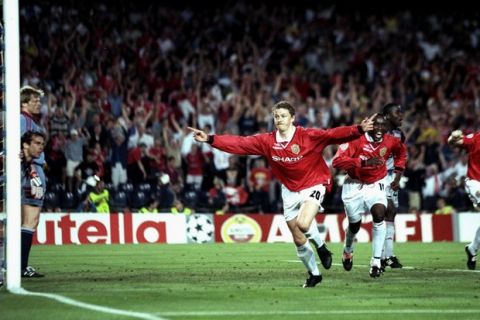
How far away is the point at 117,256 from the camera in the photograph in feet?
67.2

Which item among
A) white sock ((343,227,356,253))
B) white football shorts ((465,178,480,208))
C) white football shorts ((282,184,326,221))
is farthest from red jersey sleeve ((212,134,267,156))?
white football shorts ((465,178,480,208))

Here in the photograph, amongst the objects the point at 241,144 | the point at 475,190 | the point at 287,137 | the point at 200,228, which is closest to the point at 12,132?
the point at 241,144

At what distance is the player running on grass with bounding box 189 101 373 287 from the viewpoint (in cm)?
1376

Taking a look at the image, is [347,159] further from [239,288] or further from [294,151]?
[239,288]

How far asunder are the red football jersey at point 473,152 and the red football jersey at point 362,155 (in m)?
1.33

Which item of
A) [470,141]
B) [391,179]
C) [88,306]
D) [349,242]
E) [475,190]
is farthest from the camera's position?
[391,179]

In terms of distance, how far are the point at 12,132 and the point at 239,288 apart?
10.6 feet

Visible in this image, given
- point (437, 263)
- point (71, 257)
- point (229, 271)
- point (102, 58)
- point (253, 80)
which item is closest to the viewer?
point (229, 271)

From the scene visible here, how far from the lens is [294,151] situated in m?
13.9

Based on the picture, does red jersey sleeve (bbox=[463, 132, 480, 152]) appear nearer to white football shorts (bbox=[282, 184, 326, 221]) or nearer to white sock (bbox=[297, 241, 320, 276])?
white football shorts (bbox=[282, 184, 326, 221])

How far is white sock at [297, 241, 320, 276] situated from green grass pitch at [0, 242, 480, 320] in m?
0.23

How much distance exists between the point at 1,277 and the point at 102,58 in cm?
1748

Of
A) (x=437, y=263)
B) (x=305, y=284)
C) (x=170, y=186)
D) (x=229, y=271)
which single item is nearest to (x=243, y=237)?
(x=170, y=186)

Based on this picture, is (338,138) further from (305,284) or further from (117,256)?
(117,256)
